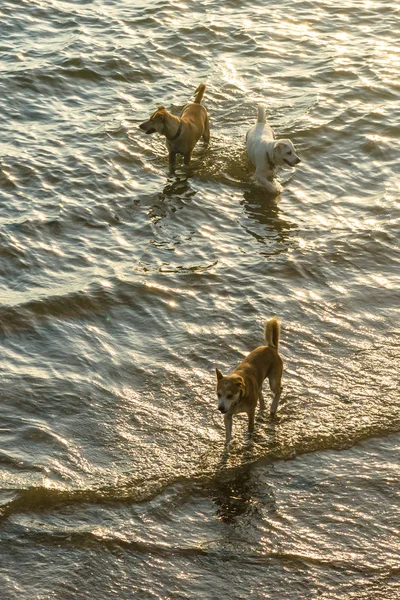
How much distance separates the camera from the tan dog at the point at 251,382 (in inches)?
291

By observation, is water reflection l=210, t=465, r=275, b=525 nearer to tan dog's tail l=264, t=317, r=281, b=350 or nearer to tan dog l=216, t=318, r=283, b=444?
tan dog l=216, t=318, r=283, b=444

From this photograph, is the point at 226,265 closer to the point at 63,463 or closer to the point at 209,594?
the point at 63,463

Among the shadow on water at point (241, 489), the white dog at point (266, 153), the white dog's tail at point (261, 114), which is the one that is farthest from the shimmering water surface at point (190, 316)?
the white dog's tail at point (261, 114)

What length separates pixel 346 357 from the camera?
894cm

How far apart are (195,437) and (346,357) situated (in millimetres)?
1831

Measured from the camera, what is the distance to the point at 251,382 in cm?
771

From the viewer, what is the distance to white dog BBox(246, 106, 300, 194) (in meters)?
12.0

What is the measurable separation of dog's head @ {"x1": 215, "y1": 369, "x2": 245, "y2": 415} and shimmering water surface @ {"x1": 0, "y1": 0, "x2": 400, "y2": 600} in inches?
18.7

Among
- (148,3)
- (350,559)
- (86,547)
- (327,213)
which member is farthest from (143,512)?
(148,3)

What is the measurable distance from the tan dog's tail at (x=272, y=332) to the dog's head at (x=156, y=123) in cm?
482

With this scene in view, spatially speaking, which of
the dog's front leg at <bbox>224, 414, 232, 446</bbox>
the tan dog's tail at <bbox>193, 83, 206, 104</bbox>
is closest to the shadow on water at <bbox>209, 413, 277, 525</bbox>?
the dog's front leg at <bbox>224, 414, 232, 446</bbox>

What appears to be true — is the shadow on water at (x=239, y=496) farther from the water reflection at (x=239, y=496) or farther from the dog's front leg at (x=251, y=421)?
the dog's front leg at (x=251, y=421)

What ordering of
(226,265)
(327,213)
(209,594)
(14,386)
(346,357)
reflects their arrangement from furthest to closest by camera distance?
1. (327,213)
2. (226,265)
3. (346,357)
4. (14,386)
5. (209,594)

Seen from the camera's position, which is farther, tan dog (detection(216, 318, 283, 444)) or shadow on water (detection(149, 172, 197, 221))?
shadow on water (detection(149, 172, 197, 221))
